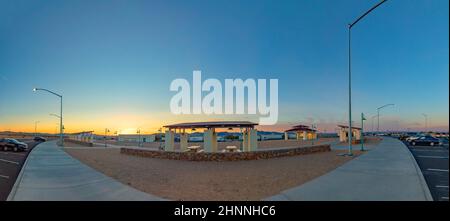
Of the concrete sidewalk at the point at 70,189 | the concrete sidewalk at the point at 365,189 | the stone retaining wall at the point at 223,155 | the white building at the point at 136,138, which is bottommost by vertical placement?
the white building at the point at 136,138

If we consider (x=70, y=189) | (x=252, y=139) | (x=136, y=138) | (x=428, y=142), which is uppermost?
(x=252, y=139)

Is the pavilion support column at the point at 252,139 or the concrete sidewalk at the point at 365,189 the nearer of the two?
the concrete sidewalk at the point at 365,189

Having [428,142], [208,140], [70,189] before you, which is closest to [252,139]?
[208,140]

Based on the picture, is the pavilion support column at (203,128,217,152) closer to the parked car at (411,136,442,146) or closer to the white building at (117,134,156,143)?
the parked car at (411,136,442,146)

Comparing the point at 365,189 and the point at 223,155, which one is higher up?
the point at 365,189

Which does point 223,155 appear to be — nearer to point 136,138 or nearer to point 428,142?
point 428,142

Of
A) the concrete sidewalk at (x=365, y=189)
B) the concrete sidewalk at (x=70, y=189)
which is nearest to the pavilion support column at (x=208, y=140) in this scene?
the concrete sidewalk at (x=70, y=189)

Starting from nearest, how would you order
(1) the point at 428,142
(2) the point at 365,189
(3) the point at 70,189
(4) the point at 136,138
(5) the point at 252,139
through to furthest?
1. (2) the point at 365,189
2. (3) the point at 70,189
3. (5) the point at 252,139
4. (1) the point at 428,142
5. (4) the point at 136,138

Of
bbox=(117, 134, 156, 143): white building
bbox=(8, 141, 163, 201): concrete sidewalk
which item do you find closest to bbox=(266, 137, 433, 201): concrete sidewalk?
bbox=(8, 141, 163, 201): concrete sidewalk

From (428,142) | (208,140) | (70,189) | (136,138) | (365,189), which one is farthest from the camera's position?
(136,138)

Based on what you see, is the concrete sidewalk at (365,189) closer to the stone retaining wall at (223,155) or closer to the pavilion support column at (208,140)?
the stone retaining wall at (223,155)

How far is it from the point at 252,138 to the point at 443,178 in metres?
11.3
